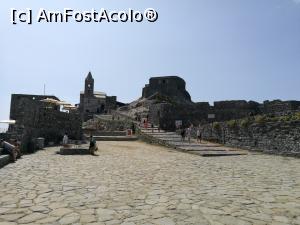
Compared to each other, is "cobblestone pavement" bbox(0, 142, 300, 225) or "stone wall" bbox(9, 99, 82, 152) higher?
"stone wall" bbox(9, 99, 82, 152)

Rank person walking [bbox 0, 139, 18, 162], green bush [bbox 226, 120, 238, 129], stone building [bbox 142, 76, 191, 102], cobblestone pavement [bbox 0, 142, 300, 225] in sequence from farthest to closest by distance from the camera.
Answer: stone building [bbox 142, 76, 191, 102] → green bush [bbox 226, 120, 238, 129] → person walking [bbox 0, 139, 18, 162] → cobblestone pavement [bbox 0, 142, 300, 225]

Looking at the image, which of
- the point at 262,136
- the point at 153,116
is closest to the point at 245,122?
the point at 262,136

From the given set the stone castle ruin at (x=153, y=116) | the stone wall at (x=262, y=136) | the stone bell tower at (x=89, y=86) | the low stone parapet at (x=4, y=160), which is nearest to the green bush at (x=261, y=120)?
the stone wall at (x=262, y=136)

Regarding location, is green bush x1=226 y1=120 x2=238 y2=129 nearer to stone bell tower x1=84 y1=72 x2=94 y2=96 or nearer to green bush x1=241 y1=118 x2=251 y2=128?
green bush x1=241 y1=118 x2=251 y2=128

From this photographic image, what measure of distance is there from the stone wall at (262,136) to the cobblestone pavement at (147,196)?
253 inches

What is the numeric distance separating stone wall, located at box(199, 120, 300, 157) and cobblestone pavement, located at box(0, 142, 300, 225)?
643cm

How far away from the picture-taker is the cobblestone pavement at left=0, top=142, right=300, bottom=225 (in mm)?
6031

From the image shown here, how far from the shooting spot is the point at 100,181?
32.0 feet

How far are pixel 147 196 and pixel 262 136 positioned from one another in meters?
14.4

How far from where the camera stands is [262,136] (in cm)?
2038

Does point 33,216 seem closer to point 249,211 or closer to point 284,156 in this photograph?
point 249,211

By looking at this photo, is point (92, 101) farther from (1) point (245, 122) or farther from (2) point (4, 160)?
(2) point (4, 160)

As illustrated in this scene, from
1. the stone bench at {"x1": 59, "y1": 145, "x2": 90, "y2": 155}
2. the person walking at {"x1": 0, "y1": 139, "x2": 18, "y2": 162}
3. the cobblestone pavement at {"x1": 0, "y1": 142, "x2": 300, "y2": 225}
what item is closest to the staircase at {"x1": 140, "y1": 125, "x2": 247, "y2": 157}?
the stone bench at {"x1": 59, "y1": 145, "x2": 90, "y2": 155}

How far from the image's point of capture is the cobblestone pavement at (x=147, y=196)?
19.8 feet
